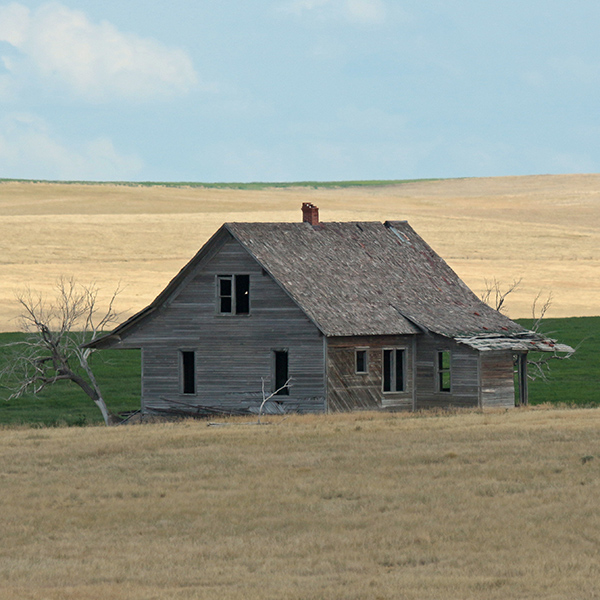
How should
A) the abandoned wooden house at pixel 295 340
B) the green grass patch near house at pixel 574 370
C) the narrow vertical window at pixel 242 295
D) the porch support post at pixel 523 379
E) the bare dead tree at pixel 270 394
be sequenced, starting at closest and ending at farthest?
the bare dead tree at pixel 270 394 < the abandoned wooden house at pixel 295 340 < the narrow vertical window at pixel 242 295 < the porch support post at pixel 523 379 < the green grass patch near house at pixel 574 370

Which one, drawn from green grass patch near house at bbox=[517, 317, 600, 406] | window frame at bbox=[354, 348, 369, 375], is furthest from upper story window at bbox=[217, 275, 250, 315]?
green grass patch near house at bbox=[517, 317, 600, 406]

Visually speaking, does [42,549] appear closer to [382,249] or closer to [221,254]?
[221,254]

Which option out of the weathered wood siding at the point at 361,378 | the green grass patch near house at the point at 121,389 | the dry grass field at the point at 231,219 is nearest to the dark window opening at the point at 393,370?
the weathered wood siding at the point at 361,378

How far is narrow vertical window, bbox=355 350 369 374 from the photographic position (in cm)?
3788

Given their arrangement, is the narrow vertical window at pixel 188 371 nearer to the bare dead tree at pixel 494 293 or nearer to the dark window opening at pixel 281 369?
the dark window opening at pixel 281 369

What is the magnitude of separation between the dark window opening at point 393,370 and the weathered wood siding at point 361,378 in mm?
191

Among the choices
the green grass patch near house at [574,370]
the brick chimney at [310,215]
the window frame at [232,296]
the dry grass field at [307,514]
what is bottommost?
the dry grass field at [307,514]

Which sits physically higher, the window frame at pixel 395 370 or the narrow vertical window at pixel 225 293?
the narrow vertical window at pixel 225 293

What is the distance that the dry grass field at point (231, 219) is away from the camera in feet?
234

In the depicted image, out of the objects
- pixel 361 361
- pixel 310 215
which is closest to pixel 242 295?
pixel 361 361

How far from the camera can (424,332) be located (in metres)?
38.9

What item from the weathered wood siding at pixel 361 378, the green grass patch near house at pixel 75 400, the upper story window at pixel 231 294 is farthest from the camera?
the green grass patch near house at pixel 75 400

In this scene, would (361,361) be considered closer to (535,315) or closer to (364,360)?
(364,360)

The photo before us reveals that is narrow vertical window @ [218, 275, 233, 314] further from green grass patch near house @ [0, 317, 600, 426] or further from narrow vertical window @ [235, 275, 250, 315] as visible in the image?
green grass patch near house @ [0, 317, 600, 426]
